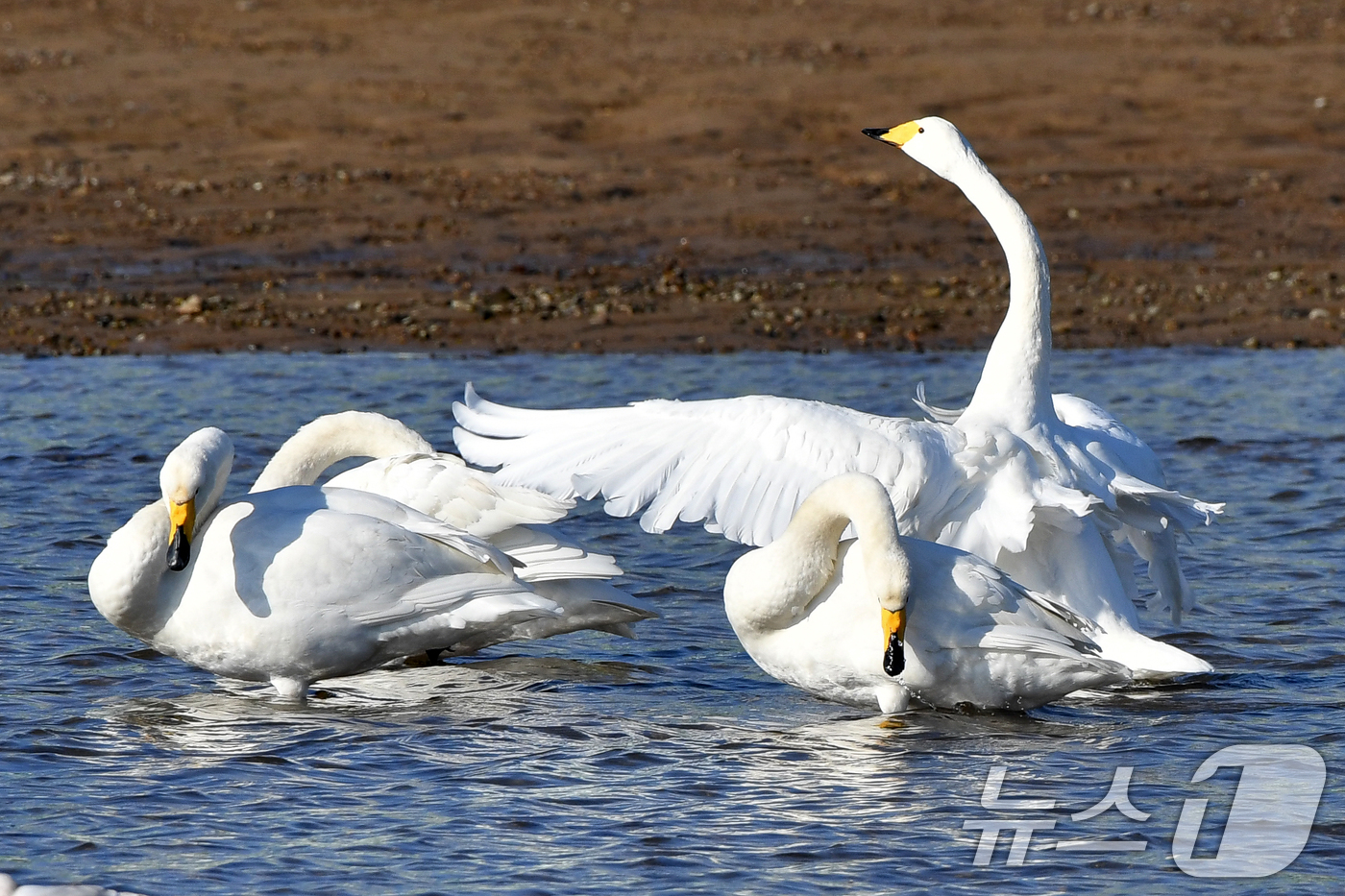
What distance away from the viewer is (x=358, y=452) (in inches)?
332

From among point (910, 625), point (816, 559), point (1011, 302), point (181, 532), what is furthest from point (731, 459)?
point (181, 532)

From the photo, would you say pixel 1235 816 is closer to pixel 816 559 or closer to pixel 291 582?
pixel 816 559

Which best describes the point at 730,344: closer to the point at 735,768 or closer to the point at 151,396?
the point at 151,396

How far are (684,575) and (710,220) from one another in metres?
8.92

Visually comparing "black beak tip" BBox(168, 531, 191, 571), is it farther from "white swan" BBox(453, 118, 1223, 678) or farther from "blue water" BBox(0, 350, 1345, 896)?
"white swan" BBox(453, 118, 1223, 678)

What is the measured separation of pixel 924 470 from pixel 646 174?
495 inches

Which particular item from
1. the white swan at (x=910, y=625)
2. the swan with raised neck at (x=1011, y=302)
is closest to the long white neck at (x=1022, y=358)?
the swan with raised neck at (x=1011, y=302)

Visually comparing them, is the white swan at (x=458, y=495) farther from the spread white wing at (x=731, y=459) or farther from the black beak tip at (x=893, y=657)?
the black beak tip at (x=893, y=657)

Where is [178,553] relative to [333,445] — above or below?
below

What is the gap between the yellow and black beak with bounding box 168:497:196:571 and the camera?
22.1 feet

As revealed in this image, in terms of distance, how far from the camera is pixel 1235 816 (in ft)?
19.2

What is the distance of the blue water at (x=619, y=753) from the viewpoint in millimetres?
5504

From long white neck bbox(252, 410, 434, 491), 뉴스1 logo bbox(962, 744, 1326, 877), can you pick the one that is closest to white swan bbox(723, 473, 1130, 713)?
뉴스1 logo bbox(962, 744, 1326, 877)

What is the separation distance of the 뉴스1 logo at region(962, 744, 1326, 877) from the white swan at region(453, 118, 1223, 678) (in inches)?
18.4
